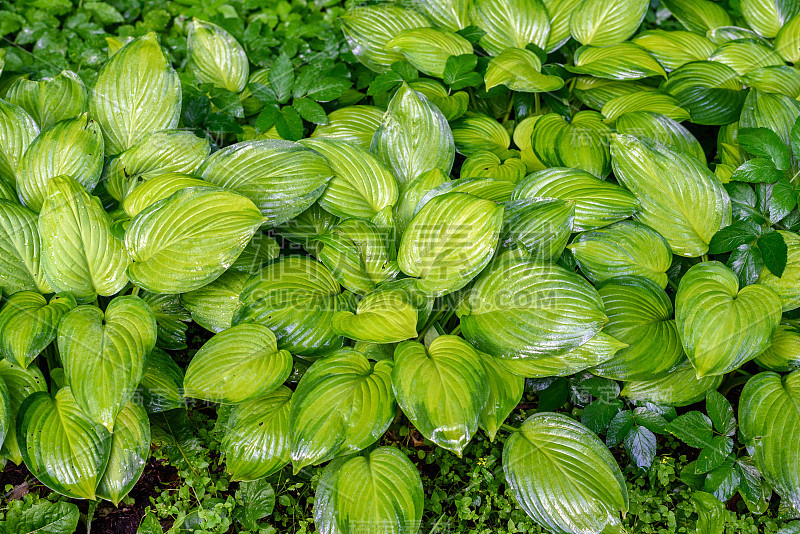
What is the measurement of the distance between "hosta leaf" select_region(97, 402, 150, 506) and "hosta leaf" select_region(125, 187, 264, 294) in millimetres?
382

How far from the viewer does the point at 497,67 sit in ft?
7.67

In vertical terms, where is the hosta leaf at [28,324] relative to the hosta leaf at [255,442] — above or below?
above

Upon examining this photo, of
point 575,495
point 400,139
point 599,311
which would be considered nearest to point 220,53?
point 400,139

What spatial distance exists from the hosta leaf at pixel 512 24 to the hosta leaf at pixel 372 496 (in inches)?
66.9

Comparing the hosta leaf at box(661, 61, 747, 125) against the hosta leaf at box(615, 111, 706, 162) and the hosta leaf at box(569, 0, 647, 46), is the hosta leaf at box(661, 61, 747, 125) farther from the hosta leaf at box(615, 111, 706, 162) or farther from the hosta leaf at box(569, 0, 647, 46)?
the hosta leaf at box(569, 0, 647, 46)

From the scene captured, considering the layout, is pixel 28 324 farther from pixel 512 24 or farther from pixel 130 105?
pixel 512 24

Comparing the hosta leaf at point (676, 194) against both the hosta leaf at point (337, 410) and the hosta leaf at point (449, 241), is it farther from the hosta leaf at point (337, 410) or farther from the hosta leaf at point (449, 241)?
the hosta leaf at point (337, 410)

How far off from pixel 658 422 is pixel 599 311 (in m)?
0.45

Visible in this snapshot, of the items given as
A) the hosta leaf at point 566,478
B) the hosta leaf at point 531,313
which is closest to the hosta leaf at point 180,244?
the hosta leaf at point 531,313

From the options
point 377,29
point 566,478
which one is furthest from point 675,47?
point 566,478

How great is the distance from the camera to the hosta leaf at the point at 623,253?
75.9 inches

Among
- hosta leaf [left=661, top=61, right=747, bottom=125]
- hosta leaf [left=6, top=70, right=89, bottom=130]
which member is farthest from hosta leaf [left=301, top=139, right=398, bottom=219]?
hosta leaf [left=661, top=61, right=747, bottom=125]

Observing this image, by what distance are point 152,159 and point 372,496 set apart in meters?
1.25

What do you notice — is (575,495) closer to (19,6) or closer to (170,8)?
(170,8)
